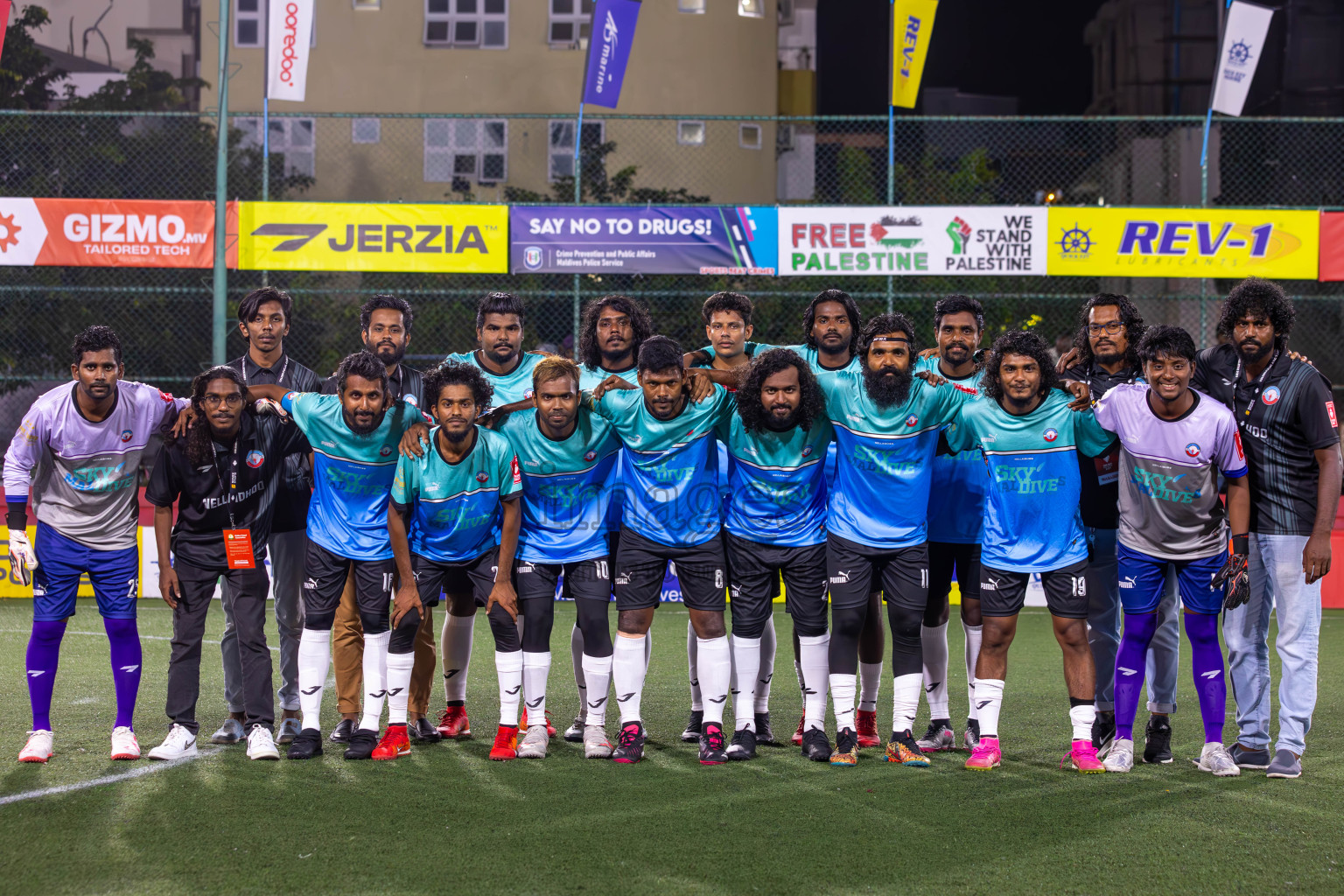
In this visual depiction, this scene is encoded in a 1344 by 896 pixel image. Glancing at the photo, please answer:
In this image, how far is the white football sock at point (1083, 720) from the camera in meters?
5.70

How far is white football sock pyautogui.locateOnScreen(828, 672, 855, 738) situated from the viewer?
579 cm

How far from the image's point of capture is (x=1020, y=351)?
225 inches

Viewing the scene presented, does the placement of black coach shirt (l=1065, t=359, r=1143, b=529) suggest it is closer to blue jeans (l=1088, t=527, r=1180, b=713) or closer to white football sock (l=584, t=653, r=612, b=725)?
blue jeans (l=1088, t=527, r=1180, b=713)

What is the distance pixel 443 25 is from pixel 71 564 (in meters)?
22.5

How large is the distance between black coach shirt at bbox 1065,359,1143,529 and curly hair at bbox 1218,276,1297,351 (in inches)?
20.5

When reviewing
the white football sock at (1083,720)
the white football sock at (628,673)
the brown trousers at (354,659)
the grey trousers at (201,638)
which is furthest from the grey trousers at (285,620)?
the white football sock at (1083,720)

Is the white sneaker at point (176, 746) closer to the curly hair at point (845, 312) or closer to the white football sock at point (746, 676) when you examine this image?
the white football sock at point (746, 676)

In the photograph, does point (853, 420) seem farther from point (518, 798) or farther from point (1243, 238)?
point (1243, 238)

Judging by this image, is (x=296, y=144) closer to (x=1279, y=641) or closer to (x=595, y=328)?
(x=595, y=328)

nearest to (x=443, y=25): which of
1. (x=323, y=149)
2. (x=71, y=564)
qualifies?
(x=323, y=149)

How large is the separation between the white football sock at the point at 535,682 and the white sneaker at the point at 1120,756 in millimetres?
2577

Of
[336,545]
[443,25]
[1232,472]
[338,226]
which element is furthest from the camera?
[443,25]

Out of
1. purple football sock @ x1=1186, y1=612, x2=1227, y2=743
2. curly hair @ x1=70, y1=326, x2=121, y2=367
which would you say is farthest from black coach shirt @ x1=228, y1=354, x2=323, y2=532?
purple football sock @ x1=1186, y1=612, x2=1227, y2=743

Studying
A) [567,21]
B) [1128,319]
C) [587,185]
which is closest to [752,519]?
[1128,319]
